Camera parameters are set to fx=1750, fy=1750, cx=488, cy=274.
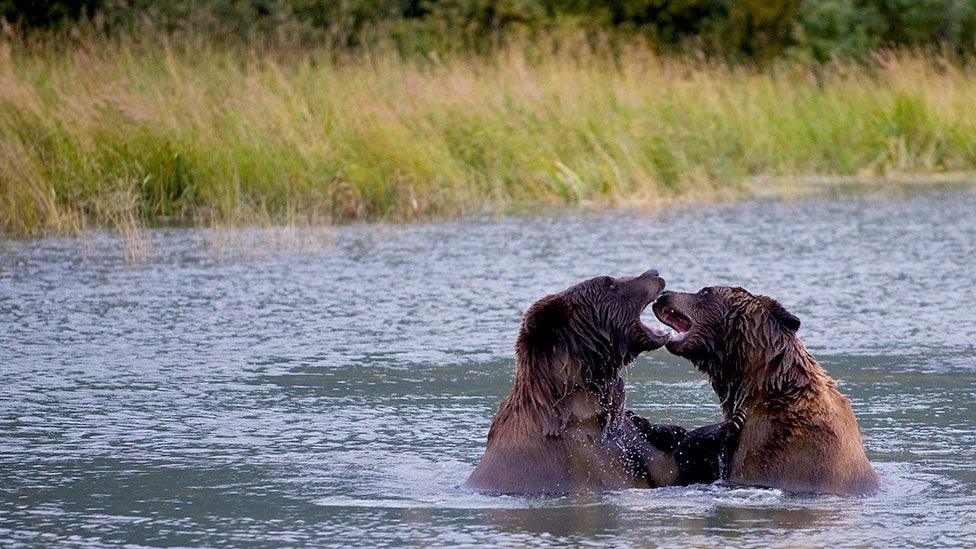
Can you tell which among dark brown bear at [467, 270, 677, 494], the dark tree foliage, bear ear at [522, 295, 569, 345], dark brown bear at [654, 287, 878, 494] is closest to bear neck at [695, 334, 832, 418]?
dark brown bear at [654, 287, 878, 494]

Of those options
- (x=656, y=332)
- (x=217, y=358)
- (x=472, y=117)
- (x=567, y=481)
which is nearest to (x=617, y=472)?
(x=567, y=481)

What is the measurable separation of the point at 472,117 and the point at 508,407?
1130cm

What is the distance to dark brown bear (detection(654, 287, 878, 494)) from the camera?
653 centimetres

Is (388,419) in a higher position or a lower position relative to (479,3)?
lower

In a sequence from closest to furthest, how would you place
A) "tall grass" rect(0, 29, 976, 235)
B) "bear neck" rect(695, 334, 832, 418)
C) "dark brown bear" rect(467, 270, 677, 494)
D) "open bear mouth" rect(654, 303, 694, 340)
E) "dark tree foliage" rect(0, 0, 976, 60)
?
"dark brown bear" rect(467, 270, 677, 494)
"bear neck" rect(695, 334, 832, 418)
"open bear mouth" rect(654, 303, 694, 340)
"tall grass" rect(0, 29, 976, 235)
"dark tree foliage" rect(0, 0, 976, 60)

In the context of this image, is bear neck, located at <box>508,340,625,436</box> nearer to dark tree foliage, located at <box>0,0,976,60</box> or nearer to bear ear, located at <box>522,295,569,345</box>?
bear ear, located at <box>522,295,569,345</box>

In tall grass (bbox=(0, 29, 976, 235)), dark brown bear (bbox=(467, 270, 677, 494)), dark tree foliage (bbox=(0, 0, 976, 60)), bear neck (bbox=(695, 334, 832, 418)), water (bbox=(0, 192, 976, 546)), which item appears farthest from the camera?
dark tree foliage (bbox=(0, 0, 976, 60))

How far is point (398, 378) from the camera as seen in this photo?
9.27 m

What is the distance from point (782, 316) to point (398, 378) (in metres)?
2.89

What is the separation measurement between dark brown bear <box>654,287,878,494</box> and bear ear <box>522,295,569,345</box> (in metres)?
0.68

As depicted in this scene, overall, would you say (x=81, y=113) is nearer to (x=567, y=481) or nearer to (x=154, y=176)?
(x=154, y=176)

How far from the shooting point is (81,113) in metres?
15.6

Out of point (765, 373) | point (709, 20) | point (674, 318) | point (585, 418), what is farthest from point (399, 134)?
point (709, 20)

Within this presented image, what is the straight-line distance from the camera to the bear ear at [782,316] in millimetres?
6867
